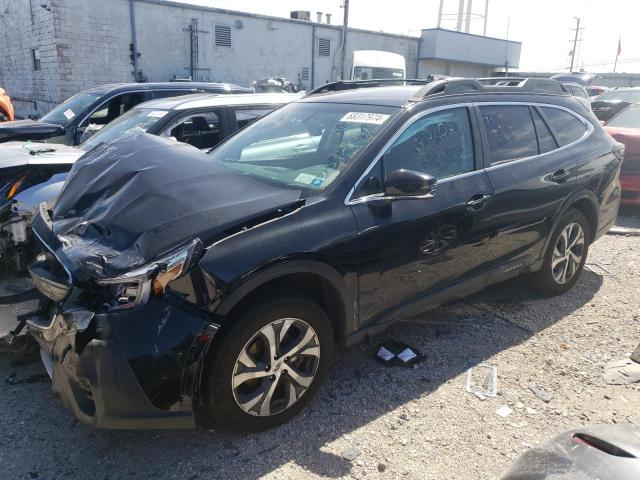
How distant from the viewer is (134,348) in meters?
2.29

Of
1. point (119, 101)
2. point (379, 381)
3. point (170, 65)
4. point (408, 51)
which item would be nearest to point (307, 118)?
point (379, 381)

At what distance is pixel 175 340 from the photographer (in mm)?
2346

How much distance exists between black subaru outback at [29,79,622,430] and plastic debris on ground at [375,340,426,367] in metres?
0.44

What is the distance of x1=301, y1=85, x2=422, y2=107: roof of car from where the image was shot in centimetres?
349

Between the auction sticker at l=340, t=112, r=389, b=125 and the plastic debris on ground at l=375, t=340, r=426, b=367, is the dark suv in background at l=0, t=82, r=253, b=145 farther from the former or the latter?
the plastic debris on ground at l=375, t=340, r=426, b=367

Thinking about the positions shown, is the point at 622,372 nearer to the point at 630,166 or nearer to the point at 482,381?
the point at 482,381

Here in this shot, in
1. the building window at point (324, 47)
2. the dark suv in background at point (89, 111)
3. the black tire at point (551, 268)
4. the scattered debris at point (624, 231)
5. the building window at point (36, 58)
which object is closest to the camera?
the black tire at point (551, 268)

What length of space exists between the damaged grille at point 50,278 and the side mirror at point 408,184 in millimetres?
1790

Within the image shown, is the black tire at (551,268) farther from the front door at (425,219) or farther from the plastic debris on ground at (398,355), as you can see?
the plastic debris on ground at (398,355)

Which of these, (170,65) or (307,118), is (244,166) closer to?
(307,118)

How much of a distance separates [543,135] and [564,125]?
1.23ft

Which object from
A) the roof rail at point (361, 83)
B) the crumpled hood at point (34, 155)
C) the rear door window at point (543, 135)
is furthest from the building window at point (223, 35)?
the rear door window at point (543, 135)

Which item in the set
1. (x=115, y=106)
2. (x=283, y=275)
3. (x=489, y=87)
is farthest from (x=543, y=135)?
(x=115, y=106)

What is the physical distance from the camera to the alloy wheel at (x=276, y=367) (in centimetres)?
264
